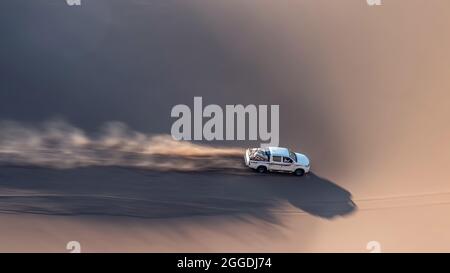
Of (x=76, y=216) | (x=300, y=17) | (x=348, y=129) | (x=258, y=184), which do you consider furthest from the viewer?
(x=300, y=17)

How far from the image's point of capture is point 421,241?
8398 millimetres

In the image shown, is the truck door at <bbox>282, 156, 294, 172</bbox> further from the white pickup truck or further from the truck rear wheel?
the truck rear wheel

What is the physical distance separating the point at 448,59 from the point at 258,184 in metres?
7.53

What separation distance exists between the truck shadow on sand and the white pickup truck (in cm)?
21

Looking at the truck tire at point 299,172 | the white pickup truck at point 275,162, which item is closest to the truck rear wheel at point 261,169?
the white pickup truck at point 275,162

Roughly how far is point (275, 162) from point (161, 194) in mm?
2946

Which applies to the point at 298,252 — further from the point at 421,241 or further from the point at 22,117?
the point at 22,117

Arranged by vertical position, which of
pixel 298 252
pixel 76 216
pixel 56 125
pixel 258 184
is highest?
pixel 56 125

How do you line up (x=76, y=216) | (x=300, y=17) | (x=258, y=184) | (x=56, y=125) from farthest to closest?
(x=300, y=17) → (x=56, y=125) → (x=258, y=184) → (x=76, y=216)

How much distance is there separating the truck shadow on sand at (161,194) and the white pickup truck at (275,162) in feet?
0.70

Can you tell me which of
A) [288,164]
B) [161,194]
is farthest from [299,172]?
[161,194]

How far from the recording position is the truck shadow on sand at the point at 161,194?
26.9 ft

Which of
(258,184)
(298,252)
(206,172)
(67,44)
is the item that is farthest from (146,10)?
(298,252)

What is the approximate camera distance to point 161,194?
8.75 metres
